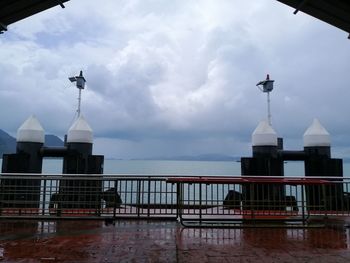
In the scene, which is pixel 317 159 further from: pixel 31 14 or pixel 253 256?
pixel 31 14

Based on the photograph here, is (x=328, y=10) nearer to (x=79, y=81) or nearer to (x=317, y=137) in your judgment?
(x=317, y=137)

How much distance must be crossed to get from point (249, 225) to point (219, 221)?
823 mm

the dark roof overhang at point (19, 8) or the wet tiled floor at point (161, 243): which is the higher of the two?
the dark roof overhang at point (19, 8)

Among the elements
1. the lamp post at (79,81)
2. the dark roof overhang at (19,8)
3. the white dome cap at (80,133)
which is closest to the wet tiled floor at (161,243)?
the dark roof overhang at (19,8)

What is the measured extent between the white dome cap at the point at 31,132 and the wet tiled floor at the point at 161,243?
14.7ft

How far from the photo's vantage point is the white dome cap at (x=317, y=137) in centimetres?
1360

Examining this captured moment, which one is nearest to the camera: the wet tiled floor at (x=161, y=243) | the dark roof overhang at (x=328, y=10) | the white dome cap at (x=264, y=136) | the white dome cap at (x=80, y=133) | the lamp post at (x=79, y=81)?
the dark roof overhang at (x=328, y=10)

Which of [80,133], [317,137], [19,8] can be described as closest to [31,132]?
[80,133]

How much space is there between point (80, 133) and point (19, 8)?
8.49 m

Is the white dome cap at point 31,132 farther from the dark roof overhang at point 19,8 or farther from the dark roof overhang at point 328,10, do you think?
the dark roof overhang at point 328,10

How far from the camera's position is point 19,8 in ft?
15.8

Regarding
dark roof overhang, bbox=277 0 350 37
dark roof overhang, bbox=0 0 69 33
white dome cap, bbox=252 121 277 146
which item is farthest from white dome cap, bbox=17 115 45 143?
dark roof overhang, bbox=277 0 350 37

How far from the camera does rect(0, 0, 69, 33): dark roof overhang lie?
15.4 feet

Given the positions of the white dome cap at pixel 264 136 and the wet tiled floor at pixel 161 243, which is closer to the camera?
the wet tiled floor at pixel 161 243
